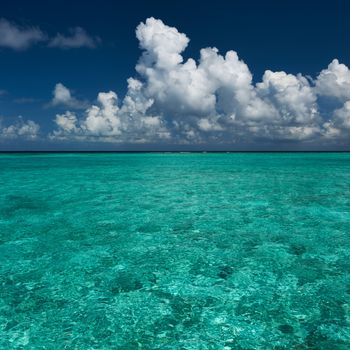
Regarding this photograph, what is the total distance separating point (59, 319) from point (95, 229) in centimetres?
528

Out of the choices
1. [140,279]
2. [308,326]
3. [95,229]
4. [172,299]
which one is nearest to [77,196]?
[95,229]

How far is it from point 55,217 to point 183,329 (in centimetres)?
850

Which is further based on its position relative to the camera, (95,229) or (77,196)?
(77,196)

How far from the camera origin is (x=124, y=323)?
15.5ft

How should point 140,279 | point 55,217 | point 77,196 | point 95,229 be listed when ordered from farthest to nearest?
point 77,196 → point 55,217 → point 95,229 → point 140,279

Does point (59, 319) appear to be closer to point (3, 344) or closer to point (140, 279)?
point (3, 344)

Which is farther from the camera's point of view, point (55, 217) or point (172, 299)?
point (55, 217)

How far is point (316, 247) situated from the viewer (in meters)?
8.14

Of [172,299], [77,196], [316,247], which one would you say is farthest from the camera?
[77,196]

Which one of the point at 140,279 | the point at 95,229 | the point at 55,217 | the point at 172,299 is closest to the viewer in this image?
the point at 172,299

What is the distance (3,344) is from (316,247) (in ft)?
23.4

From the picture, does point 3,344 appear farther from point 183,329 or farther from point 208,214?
point 208,214

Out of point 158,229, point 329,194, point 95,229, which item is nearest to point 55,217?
point 95,229

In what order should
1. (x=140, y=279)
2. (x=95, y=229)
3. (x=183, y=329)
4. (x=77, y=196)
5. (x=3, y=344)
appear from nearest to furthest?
(x=3, y=344)
(x=183, y=329)
(x=140, y=279)
(x=95, y=229)
(x=77, y=196)
